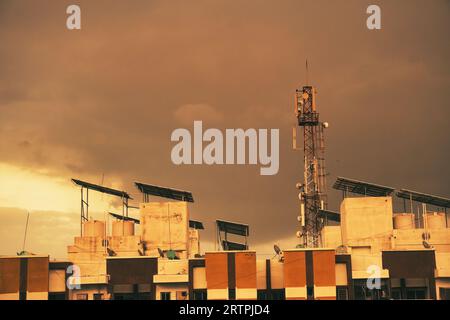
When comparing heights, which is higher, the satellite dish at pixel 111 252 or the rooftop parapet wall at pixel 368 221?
the rooftop parapet wall at pixel 368 221

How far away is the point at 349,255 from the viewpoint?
12156cm

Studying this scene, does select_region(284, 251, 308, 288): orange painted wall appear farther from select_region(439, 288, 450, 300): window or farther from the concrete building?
select_region(439, 288, 450, 300): window

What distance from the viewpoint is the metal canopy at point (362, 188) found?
128500 mm

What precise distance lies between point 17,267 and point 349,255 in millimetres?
43607

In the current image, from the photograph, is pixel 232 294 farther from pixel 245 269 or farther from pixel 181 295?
pixel 181 295

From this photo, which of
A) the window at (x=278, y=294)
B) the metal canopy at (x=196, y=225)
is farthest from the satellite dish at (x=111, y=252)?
A: the window at (x=278, y=294)

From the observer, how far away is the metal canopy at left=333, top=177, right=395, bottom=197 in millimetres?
128500

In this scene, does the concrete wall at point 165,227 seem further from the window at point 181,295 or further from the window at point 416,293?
the window at point 416,293

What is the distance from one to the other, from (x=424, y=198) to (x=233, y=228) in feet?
89.7

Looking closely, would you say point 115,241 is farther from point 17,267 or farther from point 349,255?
point 349,255

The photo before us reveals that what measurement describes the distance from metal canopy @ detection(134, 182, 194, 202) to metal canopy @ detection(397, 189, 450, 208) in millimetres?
29992

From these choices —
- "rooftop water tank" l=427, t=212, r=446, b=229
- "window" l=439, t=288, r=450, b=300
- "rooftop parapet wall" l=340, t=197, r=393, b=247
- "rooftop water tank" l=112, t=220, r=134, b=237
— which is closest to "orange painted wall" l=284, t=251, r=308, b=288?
"rooftop parapet wall" l=340, t=197, r=393, b=247

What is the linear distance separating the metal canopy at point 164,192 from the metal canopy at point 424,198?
30.0 metres
